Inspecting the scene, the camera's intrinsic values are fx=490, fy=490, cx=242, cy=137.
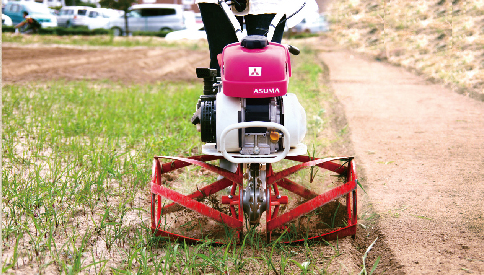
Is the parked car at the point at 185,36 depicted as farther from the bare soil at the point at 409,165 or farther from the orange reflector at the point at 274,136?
the orange reflector at the point at 274,136

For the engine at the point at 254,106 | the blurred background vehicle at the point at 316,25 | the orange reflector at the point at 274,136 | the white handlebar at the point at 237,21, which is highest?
the white handlebar at the point at 237,21

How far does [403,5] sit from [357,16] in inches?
159

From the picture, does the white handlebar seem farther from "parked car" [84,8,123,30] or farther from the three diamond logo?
"parked car" [84,8,123,30]

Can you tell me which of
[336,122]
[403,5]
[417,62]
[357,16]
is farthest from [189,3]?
[336,122]

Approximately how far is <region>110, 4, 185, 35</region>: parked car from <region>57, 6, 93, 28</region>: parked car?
1715mm

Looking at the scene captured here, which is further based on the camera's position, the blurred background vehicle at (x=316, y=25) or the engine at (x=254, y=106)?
the blurred background vehicle at (x=316, y=25)

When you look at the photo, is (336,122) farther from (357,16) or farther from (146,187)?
(357,16)

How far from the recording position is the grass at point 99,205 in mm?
2342

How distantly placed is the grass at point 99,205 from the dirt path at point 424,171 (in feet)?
1.59

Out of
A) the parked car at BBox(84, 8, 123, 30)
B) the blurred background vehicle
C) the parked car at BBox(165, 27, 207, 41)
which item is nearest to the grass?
the parked car at BBox(165, 27, 207, 41)

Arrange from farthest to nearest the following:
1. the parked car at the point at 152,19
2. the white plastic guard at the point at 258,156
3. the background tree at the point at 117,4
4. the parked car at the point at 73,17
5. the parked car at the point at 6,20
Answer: the background tree at the point at 117,4 → the parked car at the point at 73,17 → the parked car at the point at 152,19 → the parked car at the point at 6,20 → the white plastic guard at the point at 258,156

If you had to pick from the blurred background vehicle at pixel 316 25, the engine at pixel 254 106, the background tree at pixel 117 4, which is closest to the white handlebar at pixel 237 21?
the engine at pixel 254 106

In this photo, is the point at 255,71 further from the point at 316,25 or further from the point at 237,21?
the point at 316,25

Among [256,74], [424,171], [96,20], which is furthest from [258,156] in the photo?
[96,20]
